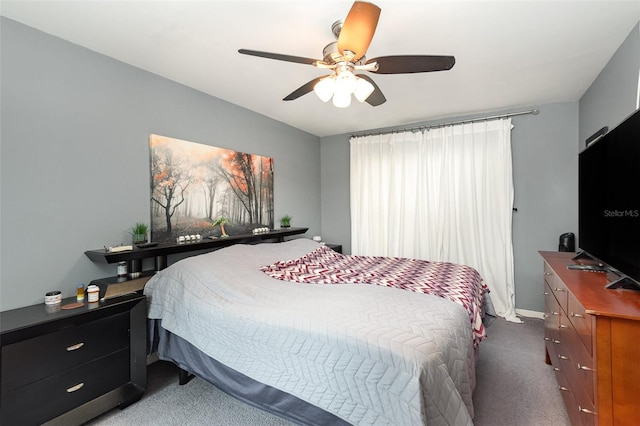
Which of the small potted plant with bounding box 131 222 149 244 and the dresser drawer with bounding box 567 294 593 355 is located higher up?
the small potted plant with bounding box 131 222 149 244

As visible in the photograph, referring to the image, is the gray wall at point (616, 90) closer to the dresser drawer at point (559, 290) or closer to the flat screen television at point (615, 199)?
the flat screen television at point (615, 199)

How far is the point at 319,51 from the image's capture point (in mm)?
2164

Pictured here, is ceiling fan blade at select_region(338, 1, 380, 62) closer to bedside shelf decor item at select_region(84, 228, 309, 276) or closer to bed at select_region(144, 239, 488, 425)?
bed at select_region(144, 239, 488, 425)

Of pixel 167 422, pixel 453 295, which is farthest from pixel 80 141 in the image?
pixel 453 295

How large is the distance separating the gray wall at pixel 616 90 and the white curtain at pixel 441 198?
2.62 ft

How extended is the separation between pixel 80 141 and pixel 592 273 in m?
3.57

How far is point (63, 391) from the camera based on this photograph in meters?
1.66

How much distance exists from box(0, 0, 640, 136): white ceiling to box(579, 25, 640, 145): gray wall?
0.08 metres

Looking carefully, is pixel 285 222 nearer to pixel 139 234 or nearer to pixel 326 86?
pixel 139 234

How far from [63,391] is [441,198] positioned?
4.02 metres

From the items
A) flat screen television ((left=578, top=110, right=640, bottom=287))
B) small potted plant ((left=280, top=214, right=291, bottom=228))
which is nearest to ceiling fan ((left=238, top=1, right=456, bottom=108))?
flat screen television ((left=578, top=110, right=640, bottom=287))

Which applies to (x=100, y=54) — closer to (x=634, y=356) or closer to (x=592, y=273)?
(x=634, y=356)

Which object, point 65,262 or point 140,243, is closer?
point 65,262

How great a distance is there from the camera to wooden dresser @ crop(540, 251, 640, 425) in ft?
3.62
